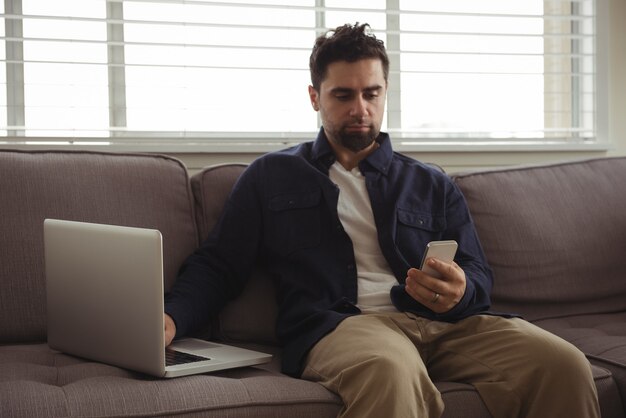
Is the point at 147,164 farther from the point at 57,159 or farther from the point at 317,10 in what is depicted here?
the point at 317,10

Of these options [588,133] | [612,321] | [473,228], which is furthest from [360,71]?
[588,133]

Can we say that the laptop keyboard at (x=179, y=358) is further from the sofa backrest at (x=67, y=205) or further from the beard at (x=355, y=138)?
the beard at (x=355, y=138)

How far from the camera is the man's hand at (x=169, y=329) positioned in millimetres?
1937

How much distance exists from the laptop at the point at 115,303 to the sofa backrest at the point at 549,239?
0.86 m

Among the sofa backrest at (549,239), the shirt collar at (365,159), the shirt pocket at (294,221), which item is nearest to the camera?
the shirt pocket at (294,221)

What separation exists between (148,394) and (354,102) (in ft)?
3.12

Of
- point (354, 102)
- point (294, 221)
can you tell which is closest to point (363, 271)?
point (294, 221)

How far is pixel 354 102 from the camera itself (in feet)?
7.32

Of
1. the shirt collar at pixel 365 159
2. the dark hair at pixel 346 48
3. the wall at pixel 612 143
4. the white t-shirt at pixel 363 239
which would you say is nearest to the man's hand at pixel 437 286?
the white t-shirt at pixel 363 239

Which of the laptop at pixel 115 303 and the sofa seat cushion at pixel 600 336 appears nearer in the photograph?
the laptop at pixel 115 303

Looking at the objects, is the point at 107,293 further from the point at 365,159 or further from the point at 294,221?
the point at 365,159

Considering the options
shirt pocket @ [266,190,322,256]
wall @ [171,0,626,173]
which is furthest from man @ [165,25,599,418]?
wall @ [171,0,626,173]

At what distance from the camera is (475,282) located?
7.00 feet

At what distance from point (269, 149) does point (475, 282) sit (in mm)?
939
